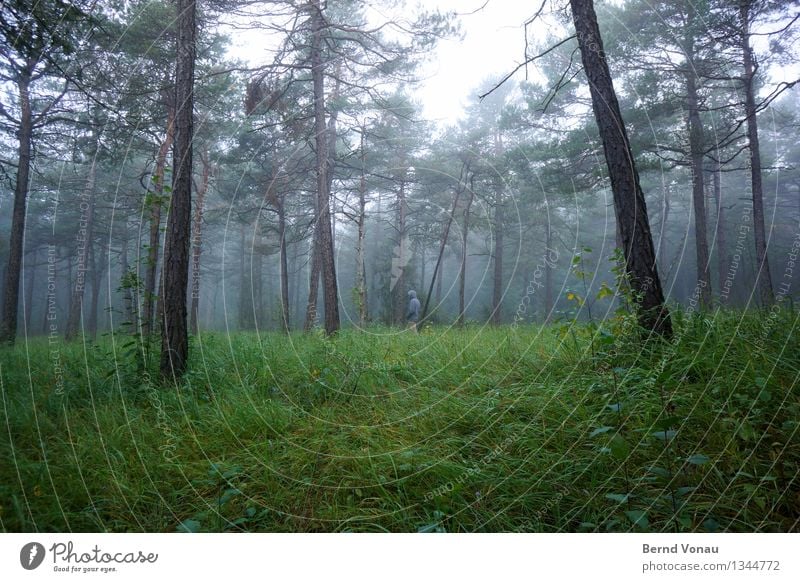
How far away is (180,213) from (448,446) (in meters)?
4.14

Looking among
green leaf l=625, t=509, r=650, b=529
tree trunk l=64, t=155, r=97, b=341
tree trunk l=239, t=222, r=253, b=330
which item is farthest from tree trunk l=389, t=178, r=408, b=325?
green leaf l=625, t=509, r=650, b=529

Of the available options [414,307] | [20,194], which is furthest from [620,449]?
[414,307]

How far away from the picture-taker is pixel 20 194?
3096 mm

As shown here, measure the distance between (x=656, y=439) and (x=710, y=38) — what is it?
4.68 meters

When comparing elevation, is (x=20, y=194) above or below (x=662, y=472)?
above

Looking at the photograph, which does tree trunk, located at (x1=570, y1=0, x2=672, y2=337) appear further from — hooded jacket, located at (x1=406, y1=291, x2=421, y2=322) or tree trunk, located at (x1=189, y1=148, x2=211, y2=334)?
hooded jacket, located at (x1=406, y1=291, x2=421, y2=322)

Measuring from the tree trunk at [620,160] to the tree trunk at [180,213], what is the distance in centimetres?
448

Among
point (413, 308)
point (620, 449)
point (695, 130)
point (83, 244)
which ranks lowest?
point (620, 449)

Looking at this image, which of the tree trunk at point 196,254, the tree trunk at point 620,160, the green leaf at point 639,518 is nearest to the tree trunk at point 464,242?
the tree trunk at point 620,160

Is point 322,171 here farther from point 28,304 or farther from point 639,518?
point 639,518

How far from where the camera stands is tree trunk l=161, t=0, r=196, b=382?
4340mm

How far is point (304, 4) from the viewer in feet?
14.1

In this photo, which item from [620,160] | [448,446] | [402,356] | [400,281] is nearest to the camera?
[448,446]

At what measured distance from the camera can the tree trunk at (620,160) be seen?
3.74 meters
